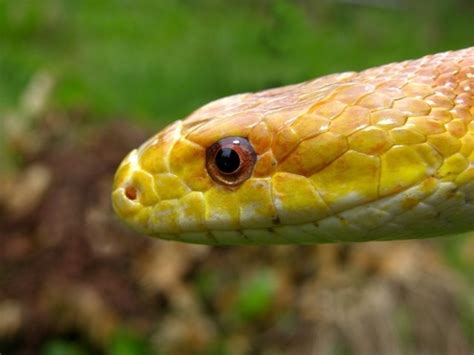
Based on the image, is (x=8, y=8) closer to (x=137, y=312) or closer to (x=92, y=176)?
(x=92, y=176)

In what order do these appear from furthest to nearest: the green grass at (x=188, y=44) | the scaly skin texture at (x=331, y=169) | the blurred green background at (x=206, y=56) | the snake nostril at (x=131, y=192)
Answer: the blurred green background at (x=206, y=56) → the green grass at (x=188, y=44) → the snake nostril at (x=131, y=192) → the scaly skin texture at (x=331, y=169)

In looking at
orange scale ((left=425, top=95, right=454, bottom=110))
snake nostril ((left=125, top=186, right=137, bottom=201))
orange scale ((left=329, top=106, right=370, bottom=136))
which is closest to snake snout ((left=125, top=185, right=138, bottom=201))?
snake nostril ((left=125, top=186, right=137, bottom=201))

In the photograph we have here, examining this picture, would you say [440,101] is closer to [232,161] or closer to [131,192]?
[232,161]

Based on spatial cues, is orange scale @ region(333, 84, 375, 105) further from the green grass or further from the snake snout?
the green grass

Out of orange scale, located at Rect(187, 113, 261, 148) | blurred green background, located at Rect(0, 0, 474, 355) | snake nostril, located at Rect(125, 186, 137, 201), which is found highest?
orange scale, located at Rect(187, 113, 261, 148)

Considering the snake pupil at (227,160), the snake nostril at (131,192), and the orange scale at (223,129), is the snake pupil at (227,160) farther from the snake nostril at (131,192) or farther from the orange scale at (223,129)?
the snake nostril at (131,192)

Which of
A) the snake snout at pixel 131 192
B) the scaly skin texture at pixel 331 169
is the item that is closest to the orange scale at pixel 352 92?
the scaly skin texture at pixel 331 169

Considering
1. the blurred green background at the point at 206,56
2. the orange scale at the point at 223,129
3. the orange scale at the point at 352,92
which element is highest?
the orange scale at the point at 352,92
